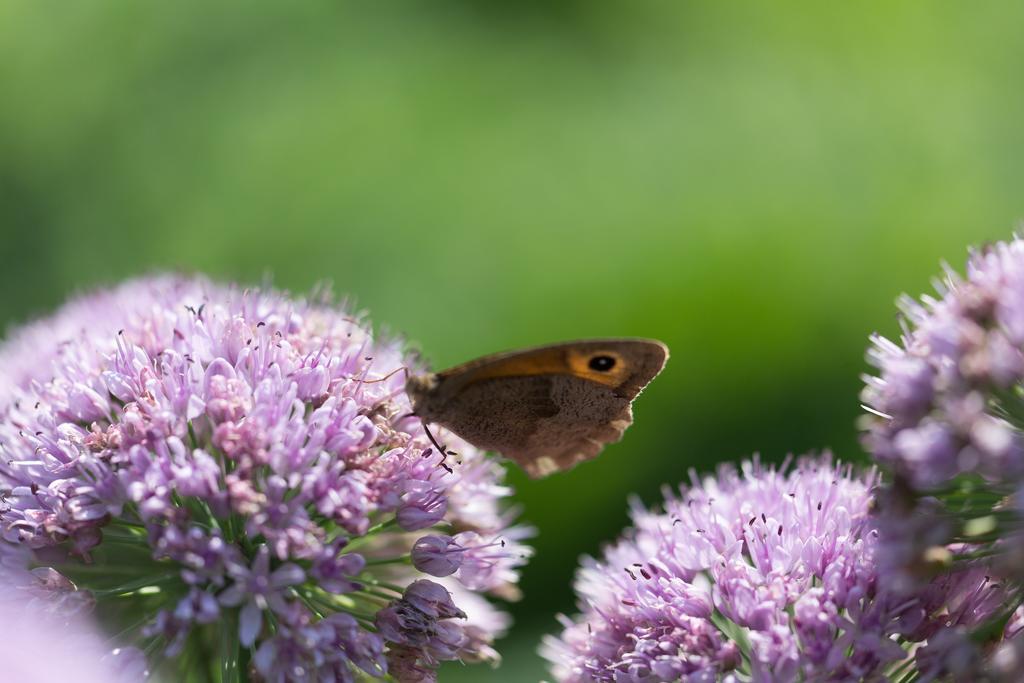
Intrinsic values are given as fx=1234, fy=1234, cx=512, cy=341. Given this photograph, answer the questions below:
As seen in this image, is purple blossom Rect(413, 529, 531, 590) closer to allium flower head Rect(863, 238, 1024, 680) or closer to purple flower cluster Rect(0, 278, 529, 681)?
purple flower cluster Rect(0, 278, 529, 681)

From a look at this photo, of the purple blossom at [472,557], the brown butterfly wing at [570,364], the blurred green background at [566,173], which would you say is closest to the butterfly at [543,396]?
the brown butterfly wing at [570,364]

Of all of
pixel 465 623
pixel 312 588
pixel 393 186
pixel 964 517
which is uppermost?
pixel 393 186

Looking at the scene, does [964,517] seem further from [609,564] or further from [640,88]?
[640,88]

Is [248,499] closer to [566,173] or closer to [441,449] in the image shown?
[441,449]

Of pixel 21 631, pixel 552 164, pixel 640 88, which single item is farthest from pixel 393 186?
pixel 21 631

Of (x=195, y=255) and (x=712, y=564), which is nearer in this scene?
(x=712, y=564)

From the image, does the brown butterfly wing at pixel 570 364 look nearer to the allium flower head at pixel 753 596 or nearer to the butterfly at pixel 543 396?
the butterfly at pixel 543 396

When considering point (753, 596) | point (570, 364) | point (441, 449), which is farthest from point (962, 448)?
point (441, 449)
